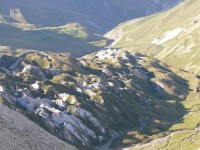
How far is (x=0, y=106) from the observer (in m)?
88.6

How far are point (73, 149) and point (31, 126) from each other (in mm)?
15163

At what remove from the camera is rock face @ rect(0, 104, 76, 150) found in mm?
75750

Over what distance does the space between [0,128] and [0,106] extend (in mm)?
11258

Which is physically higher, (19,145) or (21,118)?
(21,118)

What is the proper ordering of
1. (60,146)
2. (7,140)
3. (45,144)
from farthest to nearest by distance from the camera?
1. (60,146)
2. (45,144)
3. (7,140)

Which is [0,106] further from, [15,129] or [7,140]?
[7,140]

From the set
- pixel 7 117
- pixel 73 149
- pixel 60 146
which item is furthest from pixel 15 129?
pixel 73 149

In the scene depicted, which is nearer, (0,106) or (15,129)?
(15,129)

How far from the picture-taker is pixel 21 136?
8175 centimetres

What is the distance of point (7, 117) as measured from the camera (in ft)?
278

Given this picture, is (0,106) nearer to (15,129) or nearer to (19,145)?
(15,129)

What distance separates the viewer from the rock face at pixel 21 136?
7575cm

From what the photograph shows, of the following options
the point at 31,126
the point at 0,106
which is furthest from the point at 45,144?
the point at 0,106

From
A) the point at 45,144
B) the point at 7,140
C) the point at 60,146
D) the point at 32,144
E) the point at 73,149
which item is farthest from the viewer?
the point at 73,149
